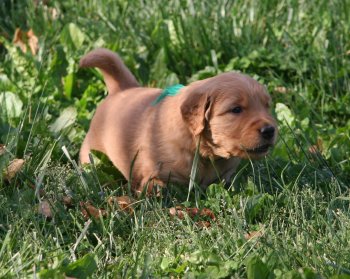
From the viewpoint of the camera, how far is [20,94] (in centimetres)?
542

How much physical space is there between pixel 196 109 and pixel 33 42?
2468mm

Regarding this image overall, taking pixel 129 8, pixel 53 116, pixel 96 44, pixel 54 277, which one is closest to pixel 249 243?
pixel 54 277

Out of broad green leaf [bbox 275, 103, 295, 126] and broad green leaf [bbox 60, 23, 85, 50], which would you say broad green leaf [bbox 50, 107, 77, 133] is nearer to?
broad green leaf [bbox 60, 23, 85, 50]

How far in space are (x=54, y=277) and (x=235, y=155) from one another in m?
1.43

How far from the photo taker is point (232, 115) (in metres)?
3.93

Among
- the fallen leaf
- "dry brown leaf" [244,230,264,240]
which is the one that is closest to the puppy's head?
the fallen leaf

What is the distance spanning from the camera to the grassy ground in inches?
122

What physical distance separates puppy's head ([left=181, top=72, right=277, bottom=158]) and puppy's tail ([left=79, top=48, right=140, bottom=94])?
2.64 feet

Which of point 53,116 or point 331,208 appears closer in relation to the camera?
point 331,208

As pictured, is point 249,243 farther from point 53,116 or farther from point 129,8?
point 129,8

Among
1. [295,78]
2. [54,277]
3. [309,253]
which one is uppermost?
[54,277]

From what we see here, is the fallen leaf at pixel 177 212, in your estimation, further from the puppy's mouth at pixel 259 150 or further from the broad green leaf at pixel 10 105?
the broad green leaf at pixel 10 105

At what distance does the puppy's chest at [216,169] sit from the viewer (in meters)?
4.19

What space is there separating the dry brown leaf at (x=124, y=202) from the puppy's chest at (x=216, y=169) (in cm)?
47
